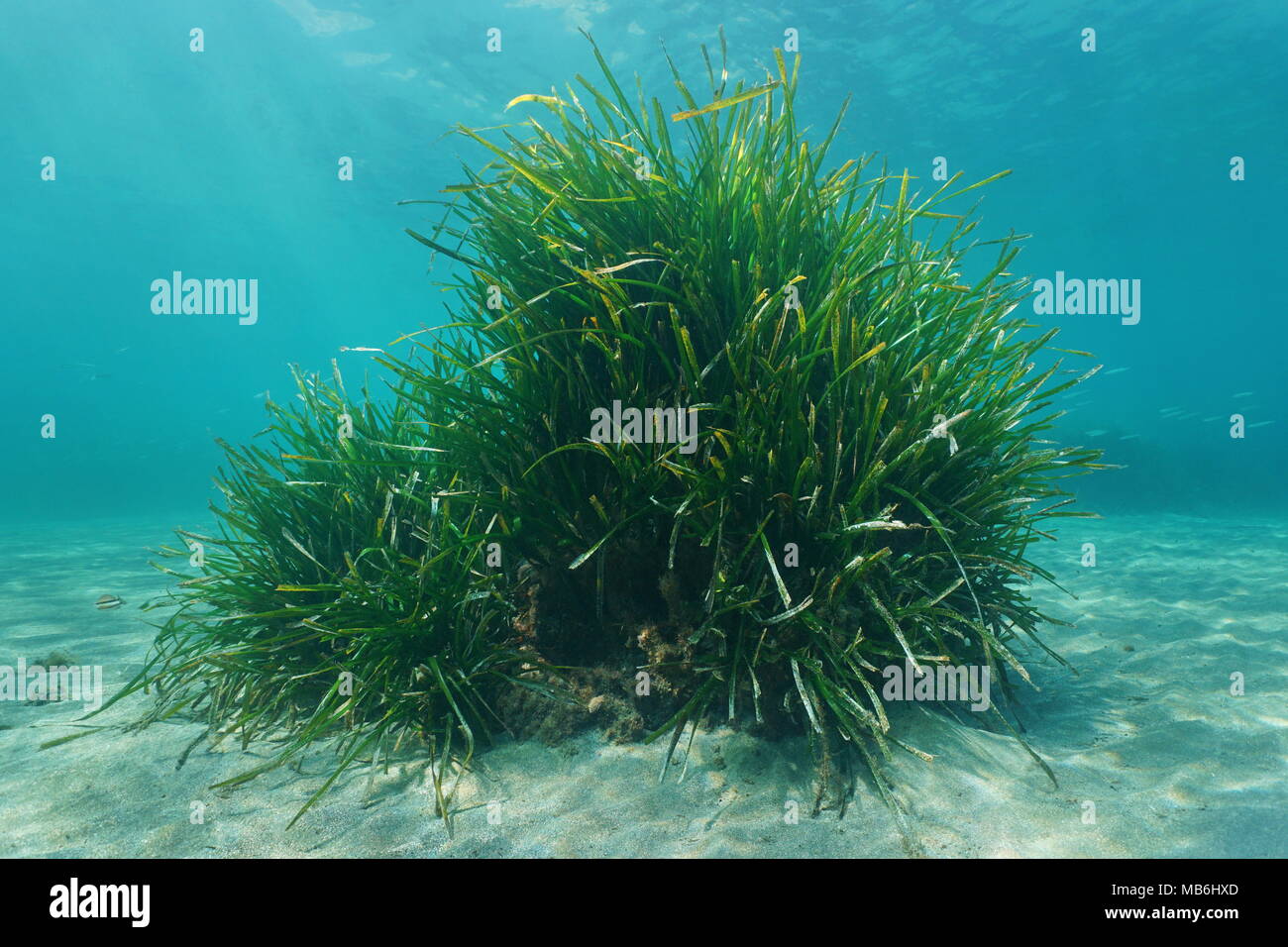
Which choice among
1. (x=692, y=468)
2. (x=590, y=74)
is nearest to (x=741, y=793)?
(x=692, y=468)

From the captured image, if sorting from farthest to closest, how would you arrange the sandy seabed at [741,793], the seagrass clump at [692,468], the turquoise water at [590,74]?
the turquoise water at [590,74]
the seagrass clump at [692,468]
the sandy seabed at [741,793]

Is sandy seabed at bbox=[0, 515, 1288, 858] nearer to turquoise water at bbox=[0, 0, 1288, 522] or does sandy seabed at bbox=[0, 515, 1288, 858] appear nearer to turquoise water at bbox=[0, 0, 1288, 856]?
turquoise water at bbox=[0, 0, 1288, 856]

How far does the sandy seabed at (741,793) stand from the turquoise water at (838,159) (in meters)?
0.02

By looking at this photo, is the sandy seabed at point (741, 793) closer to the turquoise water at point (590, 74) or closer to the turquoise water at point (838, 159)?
the turquoise water at point (838, 159)

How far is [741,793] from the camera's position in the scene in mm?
2533

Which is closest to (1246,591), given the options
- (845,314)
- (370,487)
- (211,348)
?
(845,314)

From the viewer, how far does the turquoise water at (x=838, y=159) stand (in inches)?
107

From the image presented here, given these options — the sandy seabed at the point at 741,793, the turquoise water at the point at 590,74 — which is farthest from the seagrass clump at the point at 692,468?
the turquoise water at the point at 590,74

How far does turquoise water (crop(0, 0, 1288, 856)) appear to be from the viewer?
8.93ft

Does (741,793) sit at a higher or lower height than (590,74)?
lower

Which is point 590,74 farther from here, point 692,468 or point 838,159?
point 692,468

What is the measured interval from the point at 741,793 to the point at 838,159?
33196 mm

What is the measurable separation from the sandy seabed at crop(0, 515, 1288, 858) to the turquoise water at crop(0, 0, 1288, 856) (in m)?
0.02
